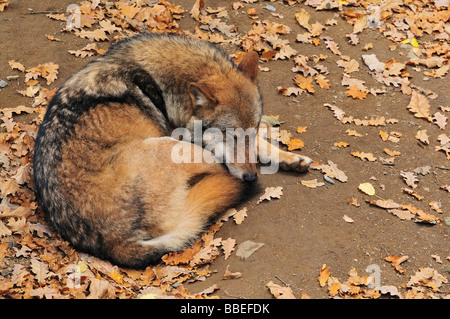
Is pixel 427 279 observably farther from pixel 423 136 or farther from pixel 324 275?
pixel 423 136

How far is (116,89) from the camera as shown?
16.0 feet

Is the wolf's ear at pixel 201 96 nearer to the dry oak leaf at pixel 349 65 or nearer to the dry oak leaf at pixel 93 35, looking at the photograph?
the dry oak leaf at pixel 93 35

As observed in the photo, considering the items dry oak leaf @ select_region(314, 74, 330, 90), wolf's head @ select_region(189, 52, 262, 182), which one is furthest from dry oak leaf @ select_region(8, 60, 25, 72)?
dry oak leaf @ select_region(314, 74, 330, 90)

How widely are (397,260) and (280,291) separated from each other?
1242mm

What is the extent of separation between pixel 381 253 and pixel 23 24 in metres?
6.40

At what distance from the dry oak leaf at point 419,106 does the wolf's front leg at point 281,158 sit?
7.26 ft

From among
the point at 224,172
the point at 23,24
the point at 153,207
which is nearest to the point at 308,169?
the point at 224,172

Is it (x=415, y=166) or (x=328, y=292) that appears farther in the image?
(x=415, y=166)

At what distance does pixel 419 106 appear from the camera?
668 centimetres

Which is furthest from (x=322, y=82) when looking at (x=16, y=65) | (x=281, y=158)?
(x=16, y=65)

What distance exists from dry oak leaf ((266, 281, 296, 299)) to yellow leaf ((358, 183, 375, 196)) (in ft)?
5.85

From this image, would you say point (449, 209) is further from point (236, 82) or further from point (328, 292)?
point (236, 82)

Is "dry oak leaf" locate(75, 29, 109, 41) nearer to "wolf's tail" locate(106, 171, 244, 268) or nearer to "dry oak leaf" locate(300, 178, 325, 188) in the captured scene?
"wolf's tail" locate(106, 171, 244, 268)

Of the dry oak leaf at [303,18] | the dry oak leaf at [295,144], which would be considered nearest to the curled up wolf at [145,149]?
the dry oak leaf at [295,144]
